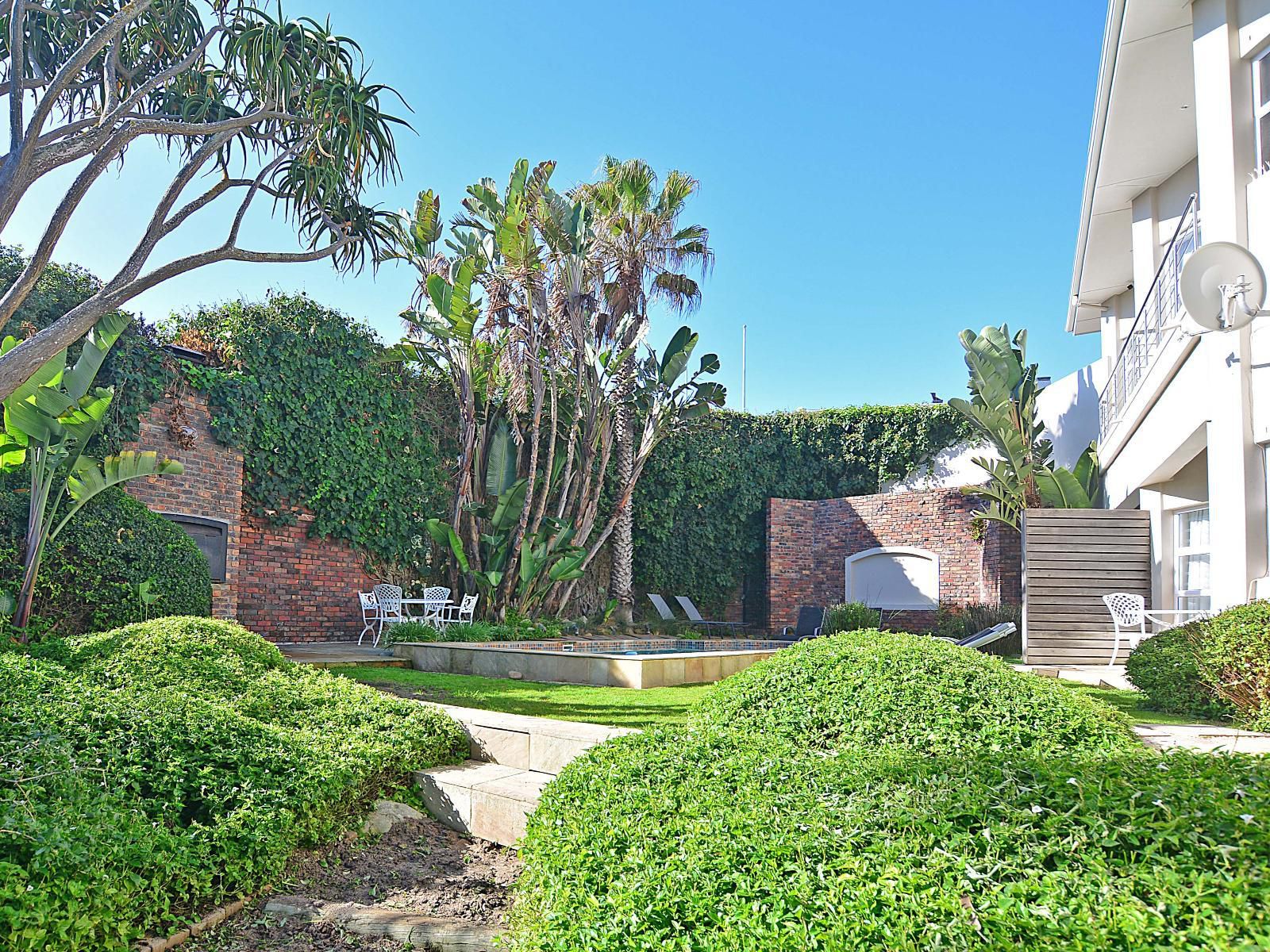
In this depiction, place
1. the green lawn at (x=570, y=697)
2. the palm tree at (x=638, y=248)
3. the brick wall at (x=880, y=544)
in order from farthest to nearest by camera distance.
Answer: the brick wall at (x=880, y=544)
the palm tree at (x=638, y=248)
the green lawn at (x=570, y=697)

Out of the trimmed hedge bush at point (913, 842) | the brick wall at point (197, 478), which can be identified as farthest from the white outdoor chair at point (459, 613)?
the trimmed hedge bush at point (913, 842)

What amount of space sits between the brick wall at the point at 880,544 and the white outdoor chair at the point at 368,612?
27.8ft

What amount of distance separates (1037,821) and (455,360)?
12.2m

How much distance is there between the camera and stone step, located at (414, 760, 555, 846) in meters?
4.21

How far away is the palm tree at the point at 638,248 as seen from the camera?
1343cm

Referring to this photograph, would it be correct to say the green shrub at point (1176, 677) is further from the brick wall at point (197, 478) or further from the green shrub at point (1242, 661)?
the brick wall at point (197, 478)

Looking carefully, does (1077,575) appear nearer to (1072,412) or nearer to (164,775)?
A: (1072,412)

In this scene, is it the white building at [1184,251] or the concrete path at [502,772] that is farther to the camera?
the white building at [1184,251]

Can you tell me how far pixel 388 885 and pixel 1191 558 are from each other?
32.1 ft

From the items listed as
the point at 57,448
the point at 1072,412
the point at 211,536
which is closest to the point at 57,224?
the point at 57,448

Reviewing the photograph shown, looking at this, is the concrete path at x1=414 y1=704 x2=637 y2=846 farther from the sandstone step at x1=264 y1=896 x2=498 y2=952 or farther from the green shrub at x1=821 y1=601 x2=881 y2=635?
the green shrub at x1=821 y1=601 x2=881 y2=635

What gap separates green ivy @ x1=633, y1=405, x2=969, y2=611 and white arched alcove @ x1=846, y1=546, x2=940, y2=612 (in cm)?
174

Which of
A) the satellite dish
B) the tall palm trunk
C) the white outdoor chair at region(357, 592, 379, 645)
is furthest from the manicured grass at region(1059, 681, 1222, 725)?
the white outdoor chair at region(357, 592, 379, 645)

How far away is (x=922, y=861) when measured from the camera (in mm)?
2201
